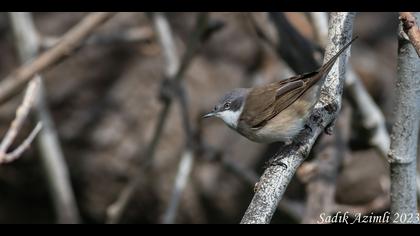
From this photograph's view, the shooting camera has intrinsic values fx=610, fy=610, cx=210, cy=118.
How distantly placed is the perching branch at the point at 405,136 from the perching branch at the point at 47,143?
10.7 feet

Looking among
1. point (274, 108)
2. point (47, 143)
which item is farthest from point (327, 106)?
point (47, 143)

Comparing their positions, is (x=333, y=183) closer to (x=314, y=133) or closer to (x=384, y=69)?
(x=314, y=133)

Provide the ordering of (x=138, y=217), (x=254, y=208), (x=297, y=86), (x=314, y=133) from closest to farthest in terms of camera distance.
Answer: (x=254, y=208), (x=314, y=133), (x=297, y=86), (x=138, y=217)

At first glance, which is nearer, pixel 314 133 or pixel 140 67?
pixel 314 133

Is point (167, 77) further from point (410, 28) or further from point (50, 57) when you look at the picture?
point (410, 28)

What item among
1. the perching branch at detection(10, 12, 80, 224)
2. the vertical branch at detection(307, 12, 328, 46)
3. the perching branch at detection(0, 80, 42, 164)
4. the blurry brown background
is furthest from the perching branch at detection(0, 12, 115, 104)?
the blurry brown background

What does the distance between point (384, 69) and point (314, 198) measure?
3.04 metres

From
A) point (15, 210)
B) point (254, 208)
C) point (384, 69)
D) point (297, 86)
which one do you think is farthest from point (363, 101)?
point (15, 210)

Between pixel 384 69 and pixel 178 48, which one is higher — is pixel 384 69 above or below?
below

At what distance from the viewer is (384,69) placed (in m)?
7.49

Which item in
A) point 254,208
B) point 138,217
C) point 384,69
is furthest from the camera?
point 384,69

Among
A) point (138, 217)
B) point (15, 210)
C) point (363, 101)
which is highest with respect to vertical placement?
point (363, 101)

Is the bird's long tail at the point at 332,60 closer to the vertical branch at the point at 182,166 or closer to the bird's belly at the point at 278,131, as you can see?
the bird's belly at the point at 278,131

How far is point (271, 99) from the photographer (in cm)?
432
